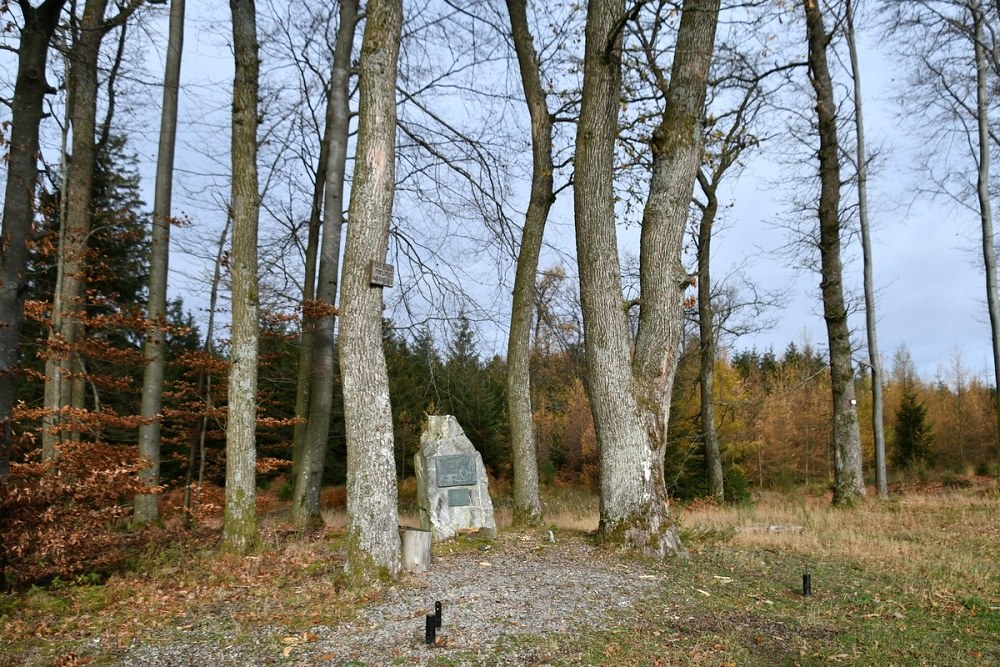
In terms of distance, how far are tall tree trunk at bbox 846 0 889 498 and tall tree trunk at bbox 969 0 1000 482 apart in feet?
7.65

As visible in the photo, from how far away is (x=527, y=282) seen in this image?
10.2m

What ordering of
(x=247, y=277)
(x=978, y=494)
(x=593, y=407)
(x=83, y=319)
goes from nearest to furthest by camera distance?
(x=593, y=407) → (x=247, y=277) → (x=83, y=319) → (x=978, y=494)

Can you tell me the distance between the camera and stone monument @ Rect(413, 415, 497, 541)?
817 centimetres

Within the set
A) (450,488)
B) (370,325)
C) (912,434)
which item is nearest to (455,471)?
(450,488)

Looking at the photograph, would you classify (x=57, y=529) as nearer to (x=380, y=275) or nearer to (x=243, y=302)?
(x=243, y=302)

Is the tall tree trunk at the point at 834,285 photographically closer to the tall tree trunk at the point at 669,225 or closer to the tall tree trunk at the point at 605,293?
the tall tree trunk at the point at 669,225

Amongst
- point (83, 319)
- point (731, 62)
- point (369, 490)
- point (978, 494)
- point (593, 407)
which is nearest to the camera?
point (369, 490)

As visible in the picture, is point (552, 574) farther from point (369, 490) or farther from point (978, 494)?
point (978, 494)

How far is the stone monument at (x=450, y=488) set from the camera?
8.17m

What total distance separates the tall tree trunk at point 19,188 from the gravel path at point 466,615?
139 inches

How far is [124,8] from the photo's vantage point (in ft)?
34.5

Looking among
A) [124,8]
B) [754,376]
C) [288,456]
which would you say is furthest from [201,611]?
[754,376]

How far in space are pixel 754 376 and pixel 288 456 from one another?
27.0m

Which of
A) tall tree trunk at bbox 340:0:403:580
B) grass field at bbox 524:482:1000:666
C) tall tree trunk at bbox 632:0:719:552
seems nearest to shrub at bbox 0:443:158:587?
tall tree trunk at bbox 340:0:403:580
